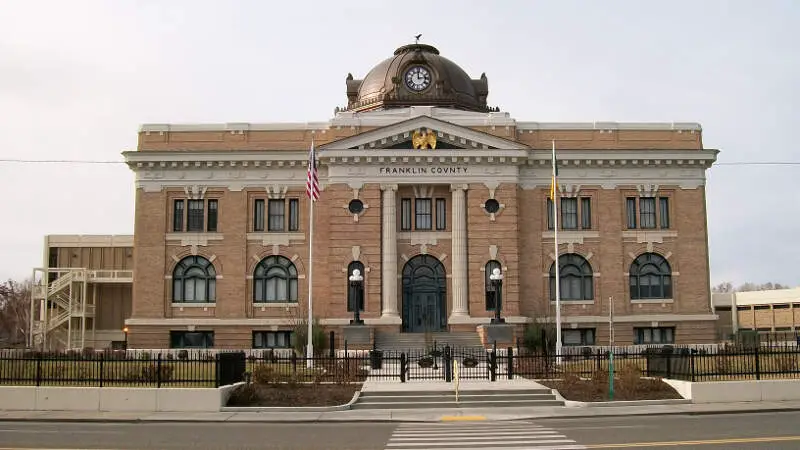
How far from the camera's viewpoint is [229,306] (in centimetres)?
5159

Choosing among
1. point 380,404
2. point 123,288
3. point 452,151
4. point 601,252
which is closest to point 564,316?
point 601,252

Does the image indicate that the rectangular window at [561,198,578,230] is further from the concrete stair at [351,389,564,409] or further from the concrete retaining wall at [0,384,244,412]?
the concrete retaining wall at [0,384,244,412]

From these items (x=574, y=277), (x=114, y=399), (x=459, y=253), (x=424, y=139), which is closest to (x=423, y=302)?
(x=459, y=253)

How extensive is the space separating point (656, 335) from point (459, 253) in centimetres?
1290

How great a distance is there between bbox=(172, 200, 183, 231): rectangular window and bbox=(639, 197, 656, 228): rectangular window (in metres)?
27.6

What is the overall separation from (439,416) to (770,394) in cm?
1047

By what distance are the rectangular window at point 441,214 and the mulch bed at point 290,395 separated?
76.4ft

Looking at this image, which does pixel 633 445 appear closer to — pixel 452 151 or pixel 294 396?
pixel 294 396

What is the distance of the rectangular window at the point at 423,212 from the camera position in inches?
2050

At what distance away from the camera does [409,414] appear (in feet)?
84.2

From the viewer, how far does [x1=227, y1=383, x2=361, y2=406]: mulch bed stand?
2695 centimetres

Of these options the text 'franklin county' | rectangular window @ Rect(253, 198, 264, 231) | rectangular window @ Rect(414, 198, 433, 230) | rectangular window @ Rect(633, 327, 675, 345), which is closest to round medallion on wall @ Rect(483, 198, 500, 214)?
the text 'franklin county'

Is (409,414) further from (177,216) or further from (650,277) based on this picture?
(650,277)

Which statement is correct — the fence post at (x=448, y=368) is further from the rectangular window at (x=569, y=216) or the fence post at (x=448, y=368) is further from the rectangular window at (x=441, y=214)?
the rectangular window at (x=569, y=216)
